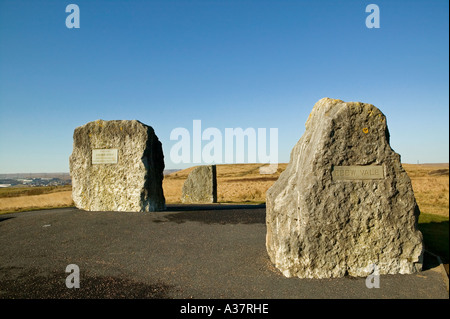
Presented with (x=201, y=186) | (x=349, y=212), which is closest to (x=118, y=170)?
(x=201, y=186)

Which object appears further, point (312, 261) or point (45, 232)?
point (45, 232)

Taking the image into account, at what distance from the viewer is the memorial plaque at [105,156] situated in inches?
498

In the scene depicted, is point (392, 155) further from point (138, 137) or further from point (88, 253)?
point (138, 137)

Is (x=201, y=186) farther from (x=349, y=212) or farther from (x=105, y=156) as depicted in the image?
(x=349, y=212)

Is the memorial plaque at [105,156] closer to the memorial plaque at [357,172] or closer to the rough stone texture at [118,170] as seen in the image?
the rough stone texture at [118,170]

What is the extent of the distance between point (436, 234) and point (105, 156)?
1246cm

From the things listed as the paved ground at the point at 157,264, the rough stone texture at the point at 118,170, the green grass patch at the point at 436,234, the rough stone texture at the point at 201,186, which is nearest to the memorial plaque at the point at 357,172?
the paved ground at the point at 157,264

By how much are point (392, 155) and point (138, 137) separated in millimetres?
9447

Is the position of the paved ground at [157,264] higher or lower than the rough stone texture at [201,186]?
lower

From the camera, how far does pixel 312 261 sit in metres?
5.93

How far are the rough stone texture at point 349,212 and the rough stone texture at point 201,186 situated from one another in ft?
41.2

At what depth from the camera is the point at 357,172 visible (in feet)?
20.2

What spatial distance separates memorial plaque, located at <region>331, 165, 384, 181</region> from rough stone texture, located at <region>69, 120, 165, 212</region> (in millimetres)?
8308
